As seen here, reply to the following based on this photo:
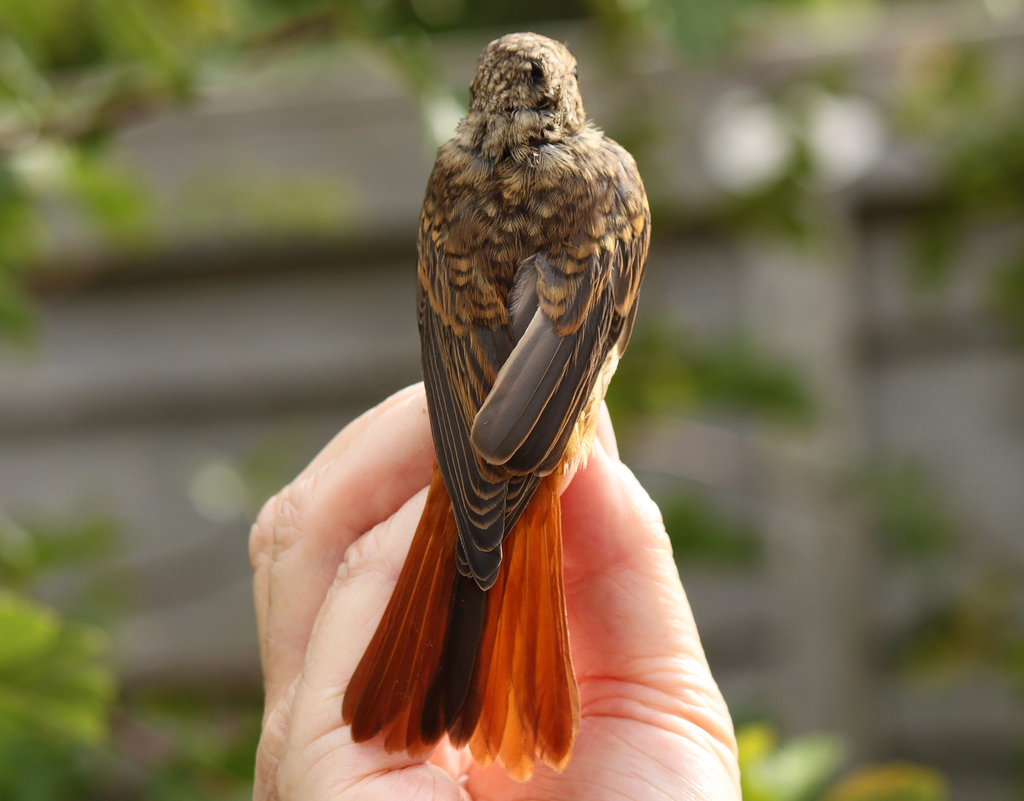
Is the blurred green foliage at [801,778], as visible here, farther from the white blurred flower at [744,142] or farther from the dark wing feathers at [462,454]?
the white blurred flower at [744,142]

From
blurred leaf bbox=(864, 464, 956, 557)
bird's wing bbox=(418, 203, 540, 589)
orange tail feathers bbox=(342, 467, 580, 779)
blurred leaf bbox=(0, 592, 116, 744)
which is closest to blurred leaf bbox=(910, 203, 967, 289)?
blurred leaf bbox=(864, 464, 956, 557)

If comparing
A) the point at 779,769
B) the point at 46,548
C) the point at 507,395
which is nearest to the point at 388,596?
the point at 507,395

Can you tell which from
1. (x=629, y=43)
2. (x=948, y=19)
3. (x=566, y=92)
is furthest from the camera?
(x=948, y=19)

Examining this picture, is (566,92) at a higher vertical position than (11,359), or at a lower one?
higher

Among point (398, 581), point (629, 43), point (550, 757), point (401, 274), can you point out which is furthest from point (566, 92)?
point (401, 274)

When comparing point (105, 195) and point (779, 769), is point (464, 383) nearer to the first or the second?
point (779, 769)

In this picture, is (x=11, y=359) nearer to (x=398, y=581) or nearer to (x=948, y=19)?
(x=398, y=581)

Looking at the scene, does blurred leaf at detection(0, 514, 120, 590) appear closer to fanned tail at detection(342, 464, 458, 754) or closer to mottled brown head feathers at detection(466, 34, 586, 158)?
fanned tail at detection(342, 464, 458, 754)
